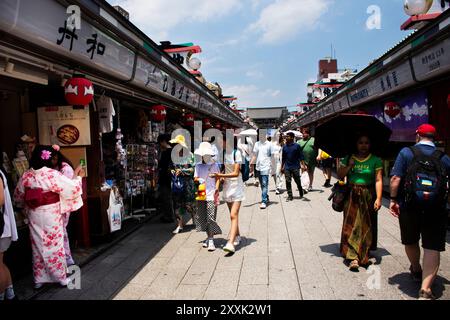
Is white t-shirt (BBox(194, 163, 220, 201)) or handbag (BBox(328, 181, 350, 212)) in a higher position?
white t-shirt (BBox(194, 163, 220, 201))

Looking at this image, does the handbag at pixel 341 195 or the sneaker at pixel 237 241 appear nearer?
the handbag at pixel 341 195

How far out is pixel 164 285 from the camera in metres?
4.34

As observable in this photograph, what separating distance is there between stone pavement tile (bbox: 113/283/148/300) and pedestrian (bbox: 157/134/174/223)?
326cm

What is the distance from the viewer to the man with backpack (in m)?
3.64

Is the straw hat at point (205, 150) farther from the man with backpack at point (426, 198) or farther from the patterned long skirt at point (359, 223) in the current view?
the man with backpack at point (426, 198)

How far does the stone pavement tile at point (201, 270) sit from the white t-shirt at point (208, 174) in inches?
41.2

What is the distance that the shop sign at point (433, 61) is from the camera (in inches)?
219

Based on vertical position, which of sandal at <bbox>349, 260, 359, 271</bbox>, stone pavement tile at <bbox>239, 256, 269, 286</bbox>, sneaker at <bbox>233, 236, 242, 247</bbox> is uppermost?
sneaker at <bbox>233, 236, 242, 247</bbox>

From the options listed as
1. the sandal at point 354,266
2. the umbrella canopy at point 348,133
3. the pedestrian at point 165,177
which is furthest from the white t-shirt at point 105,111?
the sandal at point 354,266

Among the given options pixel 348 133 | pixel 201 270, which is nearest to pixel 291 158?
pixel 348 133

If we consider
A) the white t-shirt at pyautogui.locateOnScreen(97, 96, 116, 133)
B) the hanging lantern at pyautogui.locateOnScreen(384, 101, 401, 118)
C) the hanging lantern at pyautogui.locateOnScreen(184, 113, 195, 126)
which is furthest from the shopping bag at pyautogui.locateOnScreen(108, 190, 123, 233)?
the hanging lantern at pyautogui.locateOnScreen(384, 101, 401, 118)

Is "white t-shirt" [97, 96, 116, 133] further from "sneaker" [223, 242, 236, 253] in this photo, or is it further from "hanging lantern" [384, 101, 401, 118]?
"hanging lantern" [384, 101, 401, 118]
